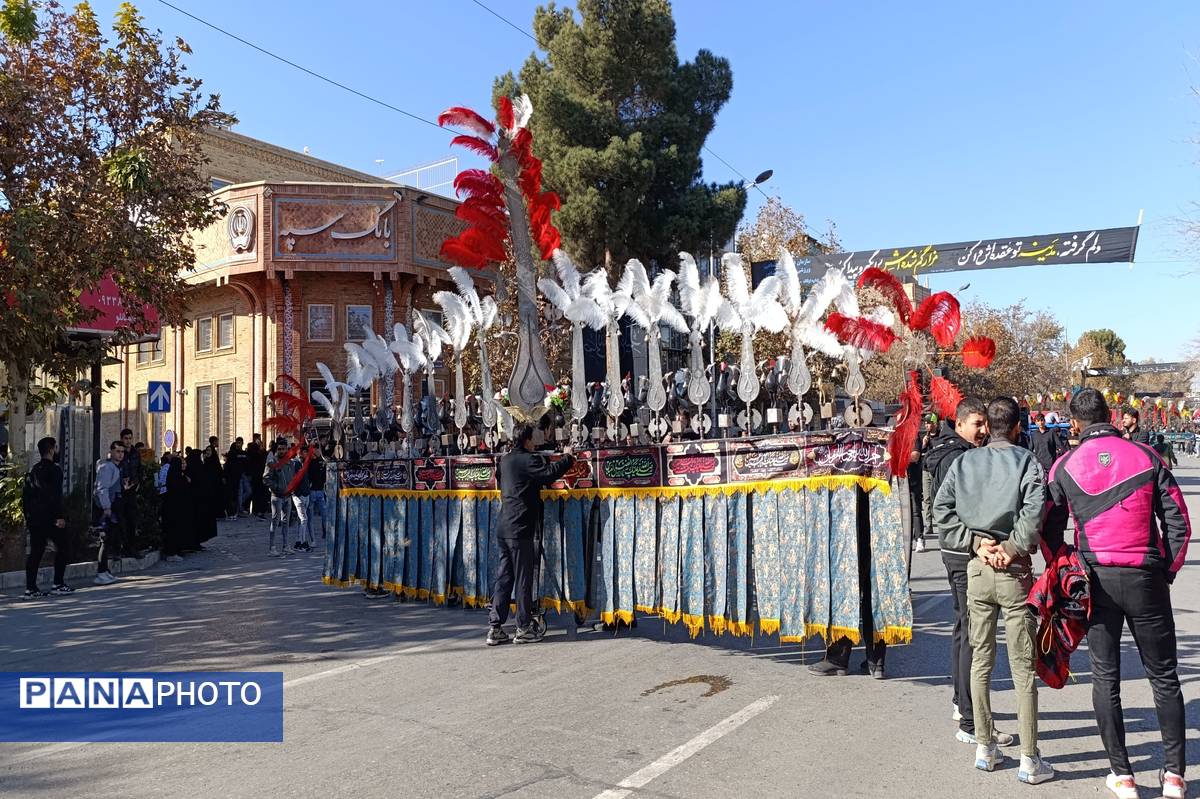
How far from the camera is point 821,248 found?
2848 cm

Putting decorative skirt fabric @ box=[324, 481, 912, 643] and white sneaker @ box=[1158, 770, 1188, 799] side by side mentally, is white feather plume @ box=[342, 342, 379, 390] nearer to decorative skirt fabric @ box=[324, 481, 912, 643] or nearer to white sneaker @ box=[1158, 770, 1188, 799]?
decorative skirt fabric @ box=[324, 481, 912, 643]

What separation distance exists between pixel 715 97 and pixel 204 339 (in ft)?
61.2

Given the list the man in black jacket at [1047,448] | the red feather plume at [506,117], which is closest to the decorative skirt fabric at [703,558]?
the red feather plume at [506,117]

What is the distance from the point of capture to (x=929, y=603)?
858 centimetres

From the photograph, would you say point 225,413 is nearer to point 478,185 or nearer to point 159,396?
point 159,396

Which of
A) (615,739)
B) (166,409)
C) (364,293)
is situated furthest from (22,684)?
(364,293)

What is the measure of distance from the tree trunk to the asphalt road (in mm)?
Result: 5016

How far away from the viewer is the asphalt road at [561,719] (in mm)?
4324

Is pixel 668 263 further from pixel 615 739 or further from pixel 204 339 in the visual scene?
pixel 615 739

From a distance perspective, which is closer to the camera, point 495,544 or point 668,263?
point 495,544

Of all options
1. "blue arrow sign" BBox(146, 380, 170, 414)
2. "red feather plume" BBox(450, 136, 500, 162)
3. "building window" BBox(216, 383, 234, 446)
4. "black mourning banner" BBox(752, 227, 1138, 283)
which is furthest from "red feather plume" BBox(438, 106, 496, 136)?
"building window" BBox(216, 383, 234, 446)

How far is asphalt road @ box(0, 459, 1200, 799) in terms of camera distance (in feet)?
14.2

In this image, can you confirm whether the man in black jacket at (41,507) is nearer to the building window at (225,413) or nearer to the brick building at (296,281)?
the brick building at (296,281)

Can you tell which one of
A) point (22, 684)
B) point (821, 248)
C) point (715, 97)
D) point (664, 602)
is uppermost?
point (715, 97)
